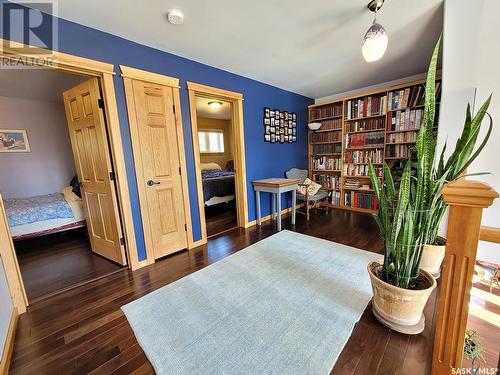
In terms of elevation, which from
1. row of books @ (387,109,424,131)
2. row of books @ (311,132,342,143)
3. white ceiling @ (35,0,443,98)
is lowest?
row of books @ (311,132,342,143)

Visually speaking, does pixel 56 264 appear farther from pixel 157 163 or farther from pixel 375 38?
pixel 375 38

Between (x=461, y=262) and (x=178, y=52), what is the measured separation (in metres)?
2.92

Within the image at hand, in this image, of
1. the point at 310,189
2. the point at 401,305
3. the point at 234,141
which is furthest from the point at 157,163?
the point at 310,189

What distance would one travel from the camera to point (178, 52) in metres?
2.34

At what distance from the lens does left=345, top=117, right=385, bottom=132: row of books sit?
3.60m

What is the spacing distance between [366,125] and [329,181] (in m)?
1.27

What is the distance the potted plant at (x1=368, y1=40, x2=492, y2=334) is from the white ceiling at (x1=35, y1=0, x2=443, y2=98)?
1.17 metres

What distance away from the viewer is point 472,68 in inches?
72.5

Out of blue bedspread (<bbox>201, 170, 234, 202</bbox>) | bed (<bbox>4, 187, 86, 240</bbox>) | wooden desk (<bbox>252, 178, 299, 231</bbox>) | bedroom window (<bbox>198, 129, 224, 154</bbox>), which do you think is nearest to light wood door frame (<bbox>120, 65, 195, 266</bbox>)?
wooden desk (<bbox>252, 178, 299, 231</bbox>)

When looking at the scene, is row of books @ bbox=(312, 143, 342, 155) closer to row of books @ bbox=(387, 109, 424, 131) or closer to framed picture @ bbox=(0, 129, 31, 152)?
row of books @ bbox=(387, 109, 424, 131)

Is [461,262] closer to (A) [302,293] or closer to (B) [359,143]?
(A) [302,293]

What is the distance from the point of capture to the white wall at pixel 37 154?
12.5ft

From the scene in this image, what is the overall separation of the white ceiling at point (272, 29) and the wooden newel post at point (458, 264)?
5.86 feet

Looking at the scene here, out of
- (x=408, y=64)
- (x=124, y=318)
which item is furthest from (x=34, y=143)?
(x=408, y=64)
